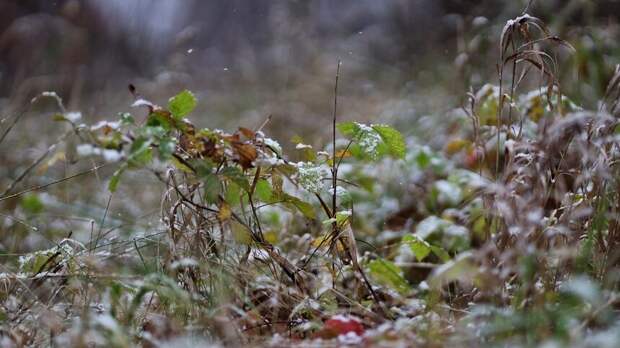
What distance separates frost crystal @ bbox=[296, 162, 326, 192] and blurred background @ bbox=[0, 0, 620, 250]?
862 mm

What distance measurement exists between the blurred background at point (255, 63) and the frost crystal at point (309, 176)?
2.83ft

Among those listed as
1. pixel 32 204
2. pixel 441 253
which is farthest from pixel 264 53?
pixel 441 253

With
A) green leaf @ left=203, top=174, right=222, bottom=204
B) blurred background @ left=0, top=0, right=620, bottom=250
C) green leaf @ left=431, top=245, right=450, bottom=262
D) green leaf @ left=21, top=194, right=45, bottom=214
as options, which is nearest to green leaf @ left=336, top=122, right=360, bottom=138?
green leaf @ left=203, top=174, right=222, bottom=204

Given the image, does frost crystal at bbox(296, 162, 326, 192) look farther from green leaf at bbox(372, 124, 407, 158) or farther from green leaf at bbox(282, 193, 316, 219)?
green leaf at bbox(372, 124, 407, 158)

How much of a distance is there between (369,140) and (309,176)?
157 millimetres

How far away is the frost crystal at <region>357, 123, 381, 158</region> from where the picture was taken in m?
1.39

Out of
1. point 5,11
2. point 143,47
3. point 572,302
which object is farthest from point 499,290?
point 5,11

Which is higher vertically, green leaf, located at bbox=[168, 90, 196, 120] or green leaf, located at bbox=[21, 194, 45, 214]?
green leaf, located at bbox=[21, 194, 45, 214]

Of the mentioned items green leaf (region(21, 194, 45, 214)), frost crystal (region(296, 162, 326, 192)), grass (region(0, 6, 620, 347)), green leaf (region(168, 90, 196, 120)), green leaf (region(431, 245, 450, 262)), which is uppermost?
green leaf (region(21, 194, 45, 214))

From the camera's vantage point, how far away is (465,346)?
937mm

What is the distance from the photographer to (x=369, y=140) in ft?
4.58

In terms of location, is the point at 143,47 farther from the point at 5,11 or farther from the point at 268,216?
the point at 268,216

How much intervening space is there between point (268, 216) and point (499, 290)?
3.50 ft

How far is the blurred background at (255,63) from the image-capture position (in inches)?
102
